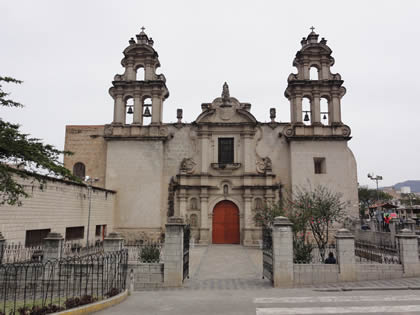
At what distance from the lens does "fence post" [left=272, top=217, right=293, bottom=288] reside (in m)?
11.1

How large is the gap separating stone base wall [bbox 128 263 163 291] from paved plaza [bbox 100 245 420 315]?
1.69 ft

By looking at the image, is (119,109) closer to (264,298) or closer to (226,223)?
(226,223)

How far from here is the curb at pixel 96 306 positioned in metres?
7.45

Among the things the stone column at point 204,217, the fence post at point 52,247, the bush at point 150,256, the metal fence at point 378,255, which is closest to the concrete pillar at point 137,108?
the stone column at point 204,217

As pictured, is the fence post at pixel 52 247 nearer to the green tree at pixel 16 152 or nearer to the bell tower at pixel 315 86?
the green tree at pixel 16 152

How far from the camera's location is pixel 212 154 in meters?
25.1

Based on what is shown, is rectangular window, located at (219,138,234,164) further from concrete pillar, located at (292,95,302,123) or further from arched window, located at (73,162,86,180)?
arched window, located at (73,162,86,180)

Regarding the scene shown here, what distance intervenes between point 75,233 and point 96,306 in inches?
460

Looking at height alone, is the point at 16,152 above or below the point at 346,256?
above

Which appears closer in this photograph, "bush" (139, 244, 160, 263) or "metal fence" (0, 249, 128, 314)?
"metal fence" (0, 249, 128, 314)

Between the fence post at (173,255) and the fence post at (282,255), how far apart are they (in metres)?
3.01

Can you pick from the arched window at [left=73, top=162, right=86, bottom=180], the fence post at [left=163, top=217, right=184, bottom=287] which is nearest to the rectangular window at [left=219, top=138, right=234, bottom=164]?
the arched window at [left=73, top=162, right=86, bottom=180]

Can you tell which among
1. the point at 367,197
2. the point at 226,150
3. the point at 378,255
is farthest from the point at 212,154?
the point at 367,197

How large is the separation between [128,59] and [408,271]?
71.6 feet
